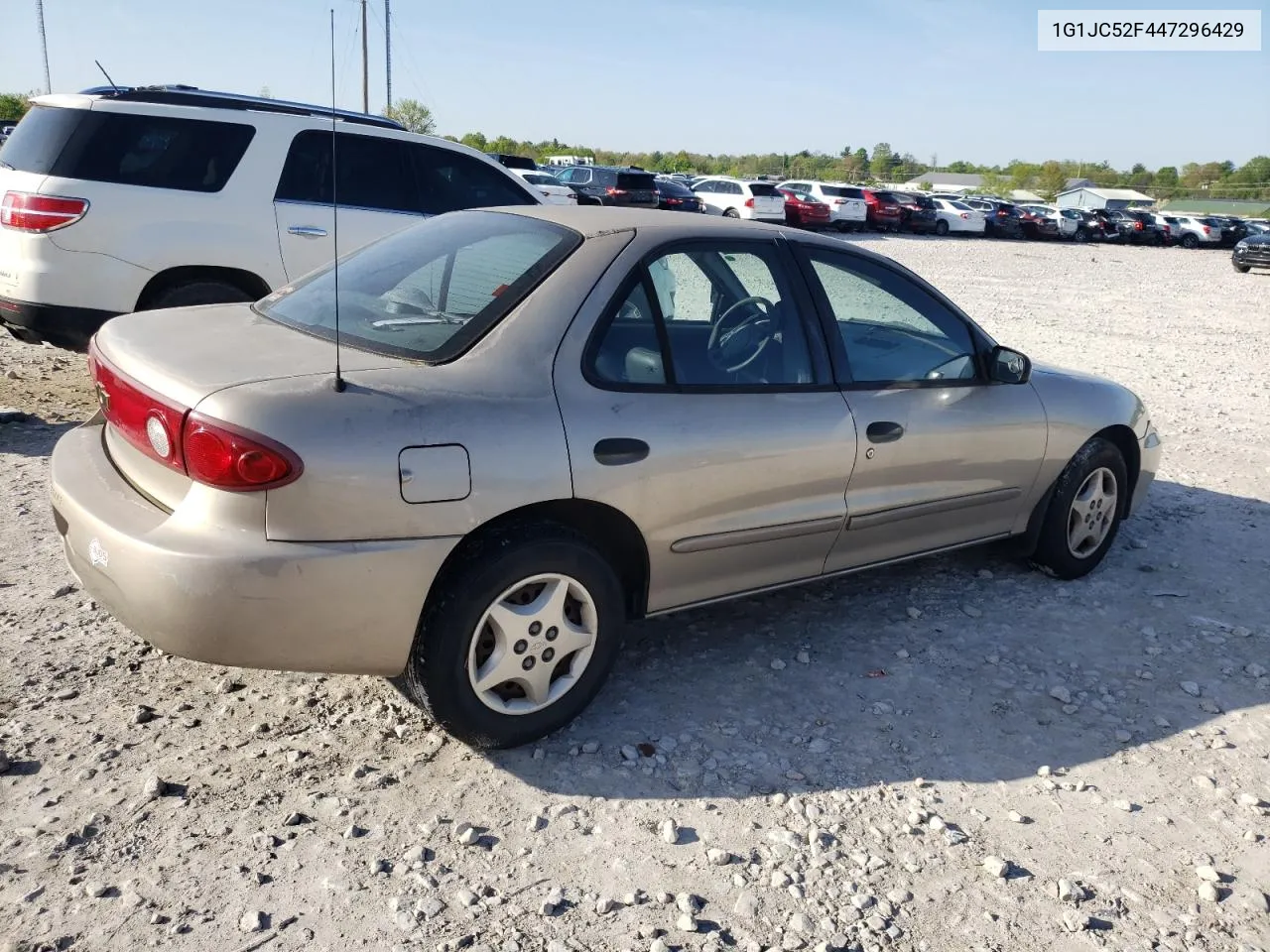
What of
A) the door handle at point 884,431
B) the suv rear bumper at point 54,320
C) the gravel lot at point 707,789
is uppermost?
the door handle at point 884,431

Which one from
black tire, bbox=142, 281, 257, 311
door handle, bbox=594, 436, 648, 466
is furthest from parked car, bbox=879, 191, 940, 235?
door handle, bbox=594, 436, 648, 466

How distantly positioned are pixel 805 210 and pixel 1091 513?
94.3 ft

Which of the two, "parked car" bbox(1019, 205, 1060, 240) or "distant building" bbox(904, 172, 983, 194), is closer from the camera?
"parked car" bbox(1019, 205, 1060, 240)

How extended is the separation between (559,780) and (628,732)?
0.35 metres

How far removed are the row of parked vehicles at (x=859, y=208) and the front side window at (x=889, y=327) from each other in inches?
590

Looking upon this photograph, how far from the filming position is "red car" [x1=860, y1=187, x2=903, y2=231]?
116ft

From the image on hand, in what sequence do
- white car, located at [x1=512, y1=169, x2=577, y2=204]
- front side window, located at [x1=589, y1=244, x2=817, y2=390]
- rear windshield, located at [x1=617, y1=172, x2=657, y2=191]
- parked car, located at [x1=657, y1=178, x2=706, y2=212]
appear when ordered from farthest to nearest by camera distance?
parked car, located at [x1=657, y1=178, x2=706, y2=212] < rear windshield, located at [x1=617, y1=172, x2=657, y2=191] < white car, located at [x1=512, y1=169, x2=577, y2=204] < front side window, located at [x1=589, y1=244, x2=817, y2=390]

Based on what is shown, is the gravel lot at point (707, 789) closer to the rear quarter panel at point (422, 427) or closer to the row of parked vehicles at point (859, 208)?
the rear quarter panel at point (422, 427)

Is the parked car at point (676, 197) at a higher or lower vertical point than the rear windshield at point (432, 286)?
lower

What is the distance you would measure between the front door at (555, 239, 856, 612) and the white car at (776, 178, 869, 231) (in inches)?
1210

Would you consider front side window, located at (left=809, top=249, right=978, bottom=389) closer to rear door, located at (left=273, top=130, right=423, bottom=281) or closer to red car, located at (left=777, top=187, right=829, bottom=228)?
rear door, located at (left=273, top=130, right=423, bottom=281)

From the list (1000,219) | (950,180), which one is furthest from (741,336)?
(950,180)

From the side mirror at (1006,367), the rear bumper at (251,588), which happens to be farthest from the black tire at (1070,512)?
the rear bumper at (251,588)

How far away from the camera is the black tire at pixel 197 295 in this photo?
639 centimetres
